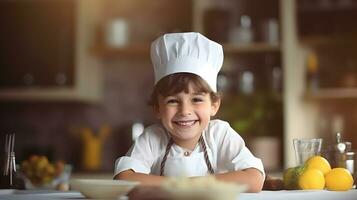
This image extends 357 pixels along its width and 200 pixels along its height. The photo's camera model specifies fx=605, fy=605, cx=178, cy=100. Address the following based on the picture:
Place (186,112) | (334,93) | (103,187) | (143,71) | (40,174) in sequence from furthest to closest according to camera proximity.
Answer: (143,71), (334,93), (40,174), (186,112), (103,187)

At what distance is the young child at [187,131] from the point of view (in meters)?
0.87

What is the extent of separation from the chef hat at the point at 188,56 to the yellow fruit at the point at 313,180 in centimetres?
19

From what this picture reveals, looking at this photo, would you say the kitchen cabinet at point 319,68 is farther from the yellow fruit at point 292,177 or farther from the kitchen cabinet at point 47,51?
the yellow fruit at point 292,177

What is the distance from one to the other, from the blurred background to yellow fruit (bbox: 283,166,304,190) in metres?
1.49

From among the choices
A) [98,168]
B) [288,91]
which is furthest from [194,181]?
[98,168]

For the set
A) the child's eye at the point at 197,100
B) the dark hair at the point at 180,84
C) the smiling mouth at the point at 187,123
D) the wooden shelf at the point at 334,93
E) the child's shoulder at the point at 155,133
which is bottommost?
the wooden shelf at the point at 334,93

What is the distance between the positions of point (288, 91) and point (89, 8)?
915 mm

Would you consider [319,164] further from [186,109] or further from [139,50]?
[139,50]

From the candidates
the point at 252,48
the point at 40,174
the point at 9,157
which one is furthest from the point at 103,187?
the point at 252,48

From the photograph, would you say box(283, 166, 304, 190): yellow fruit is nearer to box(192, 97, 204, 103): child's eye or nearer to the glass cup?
the glass cup

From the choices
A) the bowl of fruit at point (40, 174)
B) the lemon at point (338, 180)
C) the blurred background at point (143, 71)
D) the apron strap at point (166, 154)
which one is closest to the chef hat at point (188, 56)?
the apron strap at point (166, 154)

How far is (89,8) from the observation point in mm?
2600

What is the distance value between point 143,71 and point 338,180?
6.19 ft

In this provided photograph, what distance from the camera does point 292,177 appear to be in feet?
3.01
